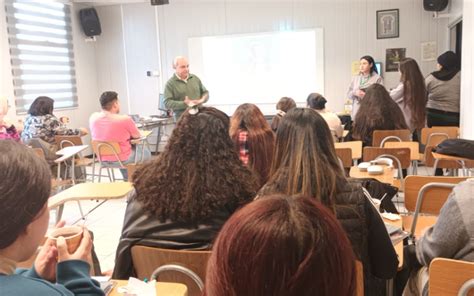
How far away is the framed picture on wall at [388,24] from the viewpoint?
7500 millimetres

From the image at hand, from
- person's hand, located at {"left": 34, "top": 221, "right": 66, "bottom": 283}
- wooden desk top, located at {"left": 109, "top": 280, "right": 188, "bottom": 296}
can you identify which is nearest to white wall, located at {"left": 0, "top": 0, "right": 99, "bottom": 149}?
wooden desk top, located at {"left": 109, "top": 280, "right": 188, "bottom": 296}

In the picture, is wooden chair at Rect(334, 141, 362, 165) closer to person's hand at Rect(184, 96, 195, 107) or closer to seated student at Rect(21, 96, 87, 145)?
person's hand at Rect(184, 96, 195, 107)

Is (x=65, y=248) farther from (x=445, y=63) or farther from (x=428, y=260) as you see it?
(x=445, y=63)

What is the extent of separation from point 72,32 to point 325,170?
792cm

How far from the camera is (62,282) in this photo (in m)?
1.15

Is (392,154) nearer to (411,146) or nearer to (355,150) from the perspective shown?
(355,150)

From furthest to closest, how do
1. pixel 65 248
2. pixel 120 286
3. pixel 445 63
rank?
pixel 445 63 → pixel 120 286 → pixel 65 248

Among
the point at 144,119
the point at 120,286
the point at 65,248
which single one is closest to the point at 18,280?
the point at 65,248

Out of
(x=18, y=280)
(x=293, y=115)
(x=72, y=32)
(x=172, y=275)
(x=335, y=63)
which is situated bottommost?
(x=172, y=275)

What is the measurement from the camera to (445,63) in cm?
539

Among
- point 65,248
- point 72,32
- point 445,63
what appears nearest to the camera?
point 65,248

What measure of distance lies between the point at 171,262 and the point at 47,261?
0.51 m

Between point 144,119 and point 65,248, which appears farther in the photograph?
point 144,119

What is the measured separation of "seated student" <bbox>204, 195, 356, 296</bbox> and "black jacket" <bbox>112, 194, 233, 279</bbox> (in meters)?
0.96
